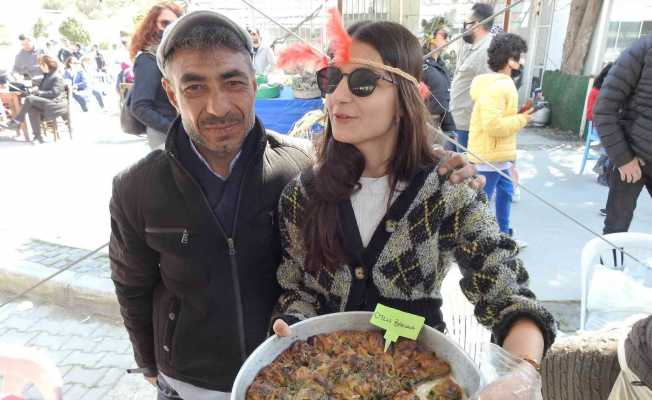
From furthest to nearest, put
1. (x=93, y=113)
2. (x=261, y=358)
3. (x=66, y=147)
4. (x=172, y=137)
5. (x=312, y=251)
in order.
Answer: (x=93, y=113) < (x=66, y=147) < (x=172, y=137) < (x=312, y=251) < (x=261, y=358)

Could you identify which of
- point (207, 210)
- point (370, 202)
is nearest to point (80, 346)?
point (207, 210)

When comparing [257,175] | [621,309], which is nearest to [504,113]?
[621,309]

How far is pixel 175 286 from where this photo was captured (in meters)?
1.53

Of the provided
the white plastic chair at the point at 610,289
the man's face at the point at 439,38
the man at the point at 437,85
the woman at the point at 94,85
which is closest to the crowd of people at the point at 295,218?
the white plastic chair at the point at 610,289

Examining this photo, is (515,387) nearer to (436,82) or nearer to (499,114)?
(499,114)

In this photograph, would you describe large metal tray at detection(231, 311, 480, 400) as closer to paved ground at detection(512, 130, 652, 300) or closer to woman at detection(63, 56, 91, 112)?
paved ground at detection(512, 130, 652, 300)

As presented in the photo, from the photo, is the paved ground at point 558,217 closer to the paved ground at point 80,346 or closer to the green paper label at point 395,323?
the green paper label at point 395,323

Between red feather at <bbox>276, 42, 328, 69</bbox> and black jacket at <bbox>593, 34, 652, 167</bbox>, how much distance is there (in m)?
2.47

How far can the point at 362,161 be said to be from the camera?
1.47 metres

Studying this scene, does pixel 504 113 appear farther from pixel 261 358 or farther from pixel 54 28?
pixel 54 28

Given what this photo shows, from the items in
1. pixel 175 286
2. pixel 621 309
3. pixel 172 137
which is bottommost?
pixel 621 309

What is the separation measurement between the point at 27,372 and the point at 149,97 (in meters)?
2.47

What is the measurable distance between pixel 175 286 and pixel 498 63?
3.56 m

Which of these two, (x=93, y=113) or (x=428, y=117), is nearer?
(x=428, y=117)
